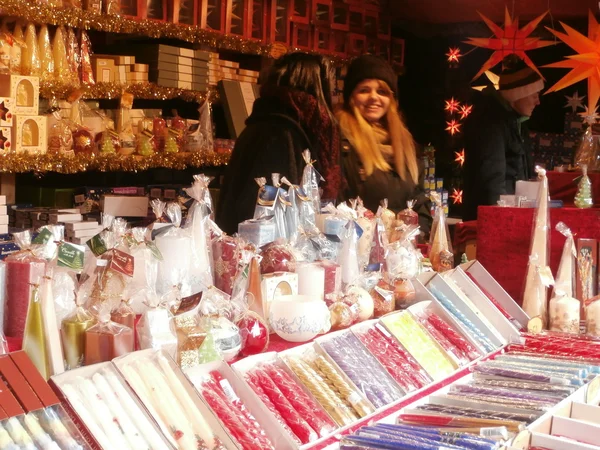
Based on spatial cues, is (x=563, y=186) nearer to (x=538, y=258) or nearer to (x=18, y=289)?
(x=538, y=258)

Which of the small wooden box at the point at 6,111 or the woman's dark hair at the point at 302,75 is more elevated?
the woman's dark hair at the point at 302,75

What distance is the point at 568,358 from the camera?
240 cm

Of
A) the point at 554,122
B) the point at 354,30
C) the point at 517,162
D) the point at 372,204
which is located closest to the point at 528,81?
the point at 517,162

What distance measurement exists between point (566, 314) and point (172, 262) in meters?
1.39

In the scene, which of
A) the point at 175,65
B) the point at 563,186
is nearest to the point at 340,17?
the point at 175,65

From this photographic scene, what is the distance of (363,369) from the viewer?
78.5 inches

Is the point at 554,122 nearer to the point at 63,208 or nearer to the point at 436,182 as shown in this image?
the point at 436,182

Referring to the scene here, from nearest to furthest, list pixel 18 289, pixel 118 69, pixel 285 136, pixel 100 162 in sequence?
pixel 18 289 → pixel 285 136 → pixel 100 162 → pixel 118 69

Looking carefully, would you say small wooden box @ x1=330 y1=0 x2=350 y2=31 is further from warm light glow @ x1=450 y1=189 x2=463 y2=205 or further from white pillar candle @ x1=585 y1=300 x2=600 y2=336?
white pillar candle @ x1=585 y1=300 x2=600 y2=336

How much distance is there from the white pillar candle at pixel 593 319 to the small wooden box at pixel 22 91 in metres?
2.68

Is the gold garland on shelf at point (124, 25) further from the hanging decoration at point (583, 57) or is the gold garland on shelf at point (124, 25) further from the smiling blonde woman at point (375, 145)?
the hanging decoration at point (583, 57)

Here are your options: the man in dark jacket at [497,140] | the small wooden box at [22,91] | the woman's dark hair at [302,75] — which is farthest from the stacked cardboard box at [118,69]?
the man in dark jacket at [497,140]

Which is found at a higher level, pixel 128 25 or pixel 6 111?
pixel 128 25

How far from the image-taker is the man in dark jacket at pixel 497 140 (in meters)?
4.47
